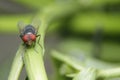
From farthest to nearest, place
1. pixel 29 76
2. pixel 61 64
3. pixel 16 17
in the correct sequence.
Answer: pixel 16 17, pixel 61 64, pixel 29 76

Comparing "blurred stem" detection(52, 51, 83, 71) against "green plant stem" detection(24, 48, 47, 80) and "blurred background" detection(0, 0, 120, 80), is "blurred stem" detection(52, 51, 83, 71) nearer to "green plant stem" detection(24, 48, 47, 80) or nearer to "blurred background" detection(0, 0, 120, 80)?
"green plant stem" detection(24, 48, 47, 80)

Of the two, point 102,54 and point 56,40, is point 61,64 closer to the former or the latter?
point 102,54

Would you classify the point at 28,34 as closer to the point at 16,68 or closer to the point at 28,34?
the point at 28,34

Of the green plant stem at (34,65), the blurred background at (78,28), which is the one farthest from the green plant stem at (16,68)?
the blurred background at (78,28)

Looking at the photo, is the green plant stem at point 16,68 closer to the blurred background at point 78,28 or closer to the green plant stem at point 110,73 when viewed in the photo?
the green plant stem at point 110,73

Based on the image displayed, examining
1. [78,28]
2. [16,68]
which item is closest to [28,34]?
[16,68]

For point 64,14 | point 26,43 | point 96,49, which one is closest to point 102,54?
point 96,49

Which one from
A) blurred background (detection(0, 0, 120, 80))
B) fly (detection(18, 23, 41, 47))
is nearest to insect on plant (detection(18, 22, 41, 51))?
fly (detection(18, 23, 41, 47))
